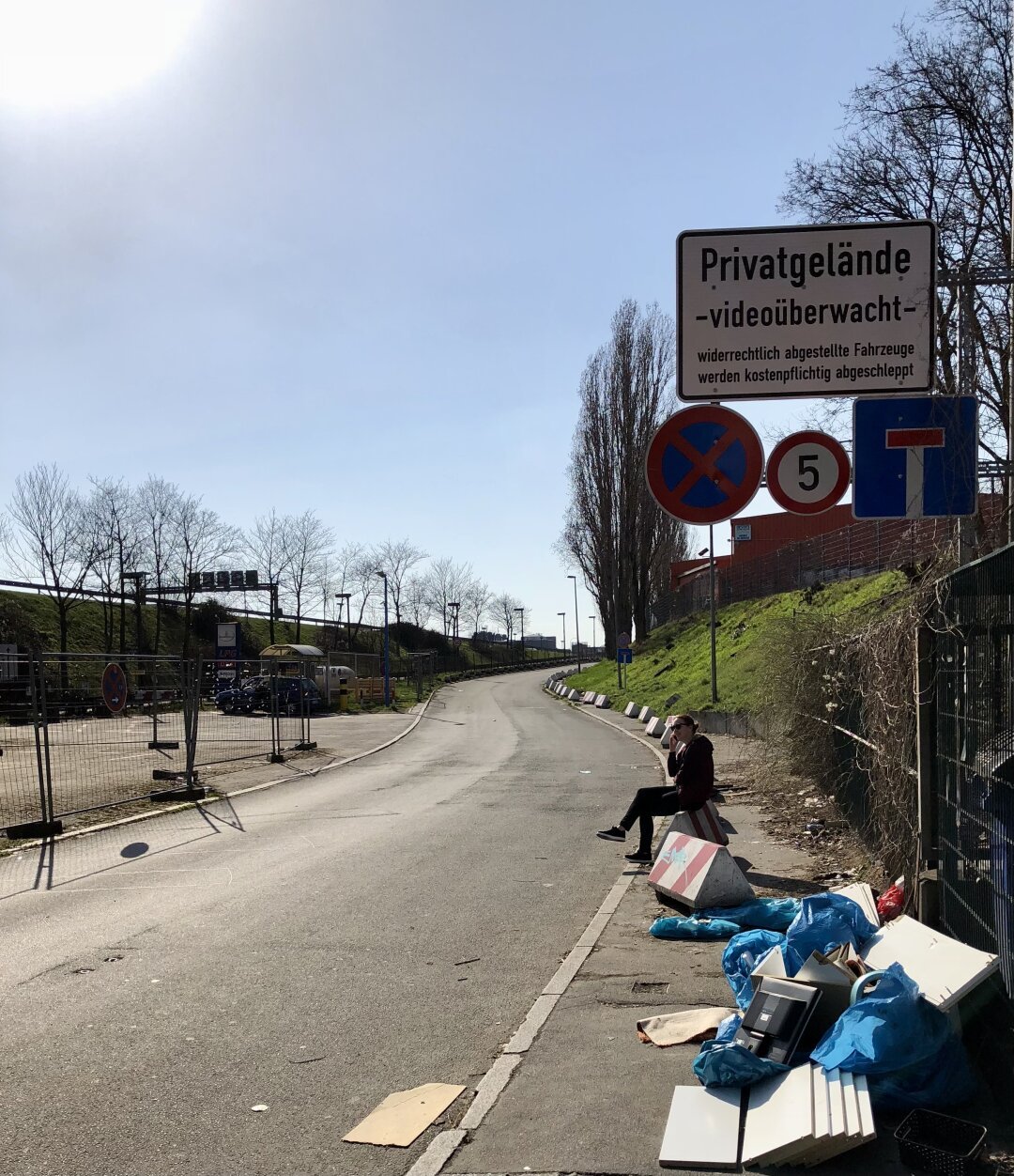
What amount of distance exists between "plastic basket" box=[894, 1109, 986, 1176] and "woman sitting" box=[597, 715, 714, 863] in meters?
5.79

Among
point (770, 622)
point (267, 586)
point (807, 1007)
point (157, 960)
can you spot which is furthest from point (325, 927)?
point (267, 586)

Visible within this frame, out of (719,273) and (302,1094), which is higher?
(719,273)

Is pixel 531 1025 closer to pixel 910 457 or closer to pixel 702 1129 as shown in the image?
pixel 702 1129

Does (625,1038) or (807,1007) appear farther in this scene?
(625,1038)

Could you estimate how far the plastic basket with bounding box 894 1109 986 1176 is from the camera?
3.56 m

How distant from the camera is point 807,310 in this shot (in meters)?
5.41

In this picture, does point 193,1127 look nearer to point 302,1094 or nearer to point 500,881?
point 302,1094

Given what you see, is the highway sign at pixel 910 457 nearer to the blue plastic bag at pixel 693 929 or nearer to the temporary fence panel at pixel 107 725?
the blue plastic bag at pixel 693 929

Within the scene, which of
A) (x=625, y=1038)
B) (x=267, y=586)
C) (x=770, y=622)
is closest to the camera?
(x=625, y=1038)

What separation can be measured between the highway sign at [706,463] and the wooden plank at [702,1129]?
2745mm

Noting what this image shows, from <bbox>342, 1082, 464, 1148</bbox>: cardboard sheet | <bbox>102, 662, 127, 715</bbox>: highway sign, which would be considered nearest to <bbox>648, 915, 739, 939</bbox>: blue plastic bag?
<bbox>342, 1082, 464, 1148</bbox>: cardboard sheet

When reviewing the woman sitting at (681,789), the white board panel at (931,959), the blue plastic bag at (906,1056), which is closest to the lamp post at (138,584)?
the woman sitting at (681,789)

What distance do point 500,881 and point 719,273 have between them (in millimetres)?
5944

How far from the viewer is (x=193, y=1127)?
4309mm
